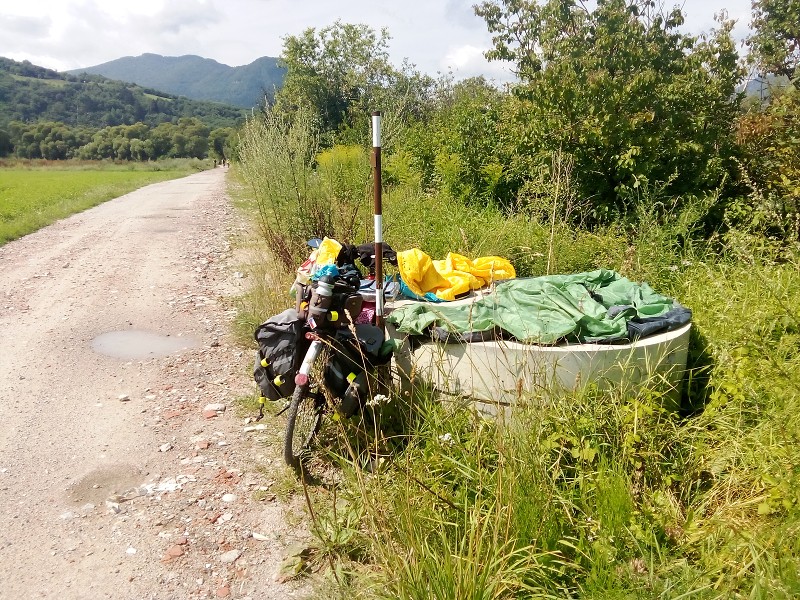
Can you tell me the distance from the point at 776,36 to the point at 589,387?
9.77m

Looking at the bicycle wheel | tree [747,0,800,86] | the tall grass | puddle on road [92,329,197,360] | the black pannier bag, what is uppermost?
tree [747,0,800,86]

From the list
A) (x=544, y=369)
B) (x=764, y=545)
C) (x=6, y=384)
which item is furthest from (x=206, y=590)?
(x=6, y=384)

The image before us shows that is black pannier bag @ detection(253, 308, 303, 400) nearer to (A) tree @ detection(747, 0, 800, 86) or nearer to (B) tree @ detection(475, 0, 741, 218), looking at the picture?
(B) tree @ detection(475, 0, 741, 218)

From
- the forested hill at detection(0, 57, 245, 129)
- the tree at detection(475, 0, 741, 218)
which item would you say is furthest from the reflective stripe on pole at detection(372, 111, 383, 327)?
the forested hill at detection(0, 57, 245, 129)

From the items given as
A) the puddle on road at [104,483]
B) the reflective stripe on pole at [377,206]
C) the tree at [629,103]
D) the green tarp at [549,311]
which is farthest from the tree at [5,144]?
the green tarp at [549,311]

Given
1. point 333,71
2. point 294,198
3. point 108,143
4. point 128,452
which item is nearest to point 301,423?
point 128,452

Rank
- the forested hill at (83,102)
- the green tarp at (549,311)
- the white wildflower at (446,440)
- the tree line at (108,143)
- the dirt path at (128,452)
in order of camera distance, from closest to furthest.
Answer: the dirt path at (128,452) < the white wildflower at (446,440) < the green tarp at (549,311) < the tree line at (108,143) < the forested hill at (83,102)

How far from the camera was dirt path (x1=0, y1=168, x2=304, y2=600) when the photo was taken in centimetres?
268

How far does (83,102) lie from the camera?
397ft

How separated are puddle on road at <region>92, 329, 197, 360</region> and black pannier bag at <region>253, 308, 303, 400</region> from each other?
2.32 meters

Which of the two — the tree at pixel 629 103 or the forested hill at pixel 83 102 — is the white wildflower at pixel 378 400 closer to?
the tree at pixel 629 103

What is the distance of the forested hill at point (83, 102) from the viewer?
364ft

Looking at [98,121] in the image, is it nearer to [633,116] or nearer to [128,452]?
[633,116]

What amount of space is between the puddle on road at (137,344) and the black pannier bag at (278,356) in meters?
2.32
